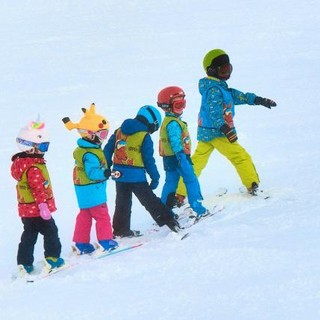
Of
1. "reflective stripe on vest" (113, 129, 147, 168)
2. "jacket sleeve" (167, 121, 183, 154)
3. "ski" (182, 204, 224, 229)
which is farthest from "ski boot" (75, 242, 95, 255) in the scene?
"jacket sleeve" (167, 121, 183, 154)

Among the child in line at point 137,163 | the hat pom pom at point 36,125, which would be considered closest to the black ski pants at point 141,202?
the child in line at point 137,163

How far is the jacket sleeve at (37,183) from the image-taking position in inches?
229

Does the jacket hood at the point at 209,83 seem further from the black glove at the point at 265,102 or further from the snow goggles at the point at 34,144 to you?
the snow goggles at the point at 34,144

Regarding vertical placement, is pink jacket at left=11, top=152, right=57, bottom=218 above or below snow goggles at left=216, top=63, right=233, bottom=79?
below

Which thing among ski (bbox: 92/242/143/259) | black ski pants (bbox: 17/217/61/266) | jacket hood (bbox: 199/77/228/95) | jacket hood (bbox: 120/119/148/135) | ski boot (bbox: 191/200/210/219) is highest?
jacket hood (bbox: 199/77/228/95)

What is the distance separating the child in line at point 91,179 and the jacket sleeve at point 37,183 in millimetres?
477

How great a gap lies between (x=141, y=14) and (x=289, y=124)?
37.1 ft

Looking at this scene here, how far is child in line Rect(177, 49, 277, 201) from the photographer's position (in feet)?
23.5

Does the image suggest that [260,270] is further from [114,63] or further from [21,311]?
[114,63]

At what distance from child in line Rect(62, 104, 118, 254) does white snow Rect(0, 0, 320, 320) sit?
1.07ft

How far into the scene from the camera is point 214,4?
2108cm

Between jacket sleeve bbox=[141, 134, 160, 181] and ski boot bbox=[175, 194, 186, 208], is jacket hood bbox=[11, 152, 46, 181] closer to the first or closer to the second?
jacket sleeve bbox=[141, 134, 160, 181]

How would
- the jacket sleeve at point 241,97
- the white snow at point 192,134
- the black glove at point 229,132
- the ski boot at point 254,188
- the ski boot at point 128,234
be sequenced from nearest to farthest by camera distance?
the white snow at point 192,134
the ski boot at point 128,234
the black glove at point 229,132
the ski boot at point 254,188
the jacket sleeve at point 241,97

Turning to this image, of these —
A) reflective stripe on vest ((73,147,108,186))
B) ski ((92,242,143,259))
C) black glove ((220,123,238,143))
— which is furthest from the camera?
black glove ((220,123,238,143))
